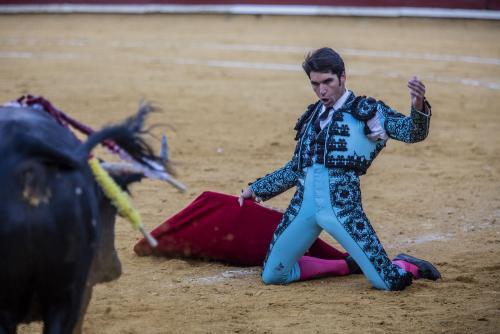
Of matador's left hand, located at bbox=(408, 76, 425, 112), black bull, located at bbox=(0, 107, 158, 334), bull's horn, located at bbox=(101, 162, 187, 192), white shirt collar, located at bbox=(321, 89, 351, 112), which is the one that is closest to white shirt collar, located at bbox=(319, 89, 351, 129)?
white shirt collar, located at bbox=(321, 89, 351, 112)

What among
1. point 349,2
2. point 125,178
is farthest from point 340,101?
point 349,2

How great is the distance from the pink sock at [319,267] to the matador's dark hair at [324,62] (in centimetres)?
84

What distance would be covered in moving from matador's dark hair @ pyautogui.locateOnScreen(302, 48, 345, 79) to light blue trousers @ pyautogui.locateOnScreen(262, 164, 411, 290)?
39 cm

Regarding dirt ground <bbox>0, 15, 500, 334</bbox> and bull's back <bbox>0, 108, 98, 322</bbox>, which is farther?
dirt ground <bbox>0, 15, 500, 334</bbox>

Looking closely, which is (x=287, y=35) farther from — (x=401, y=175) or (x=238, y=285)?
(x=238, y=285)

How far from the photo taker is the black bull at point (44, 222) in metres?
2.26

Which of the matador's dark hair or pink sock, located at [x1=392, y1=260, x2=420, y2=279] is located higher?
the matador's dark hair

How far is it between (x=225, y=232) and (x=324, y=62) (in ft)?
3.20

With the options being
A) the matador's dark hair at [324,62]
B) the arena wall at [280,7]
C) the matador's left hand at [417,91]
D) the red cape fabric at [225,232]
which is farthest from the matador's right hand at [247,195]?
the arena wall at [280,7]

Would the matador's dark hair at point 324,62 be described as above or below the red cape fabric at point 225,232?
above

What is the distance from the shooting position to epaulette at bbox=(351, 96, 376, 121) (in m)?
3.76

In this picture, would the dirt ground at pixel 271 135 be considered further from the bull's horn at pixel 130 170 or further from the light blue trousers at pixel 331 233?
the bull's horn at pixel 130 170

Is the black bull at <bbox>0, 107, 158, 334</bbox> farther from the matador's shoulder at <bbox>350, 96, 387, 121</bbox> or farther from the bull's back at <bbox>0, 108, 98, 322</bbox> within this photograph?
the matador's shoulder at <bbox>350, 96, 387, 121</bbox>

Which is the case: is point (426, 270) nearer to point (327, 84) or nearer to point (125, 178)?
point (327, 84)
